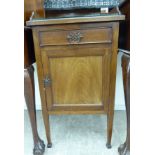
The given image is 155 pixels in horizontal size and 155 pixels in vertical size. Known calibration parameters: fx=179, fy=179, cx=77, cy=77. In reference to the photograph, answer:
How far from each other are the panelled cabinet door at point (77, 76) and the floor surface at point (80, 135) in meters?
0.30

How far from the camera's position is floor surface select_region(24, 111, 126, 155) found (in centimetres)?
109

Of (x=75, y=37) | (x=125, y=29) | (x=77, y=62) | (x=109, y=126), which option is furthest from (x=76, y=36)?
(x=109, y=126)

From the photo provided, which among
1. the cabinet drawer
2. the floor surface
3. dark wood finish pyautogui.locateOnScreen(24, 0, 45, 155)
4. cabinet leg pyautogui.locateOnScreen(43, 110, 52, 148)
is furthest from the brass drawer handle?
the floor surface

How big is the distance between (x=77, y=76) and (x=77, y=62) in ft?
0.24

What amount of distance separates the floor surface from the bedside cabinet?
22cm

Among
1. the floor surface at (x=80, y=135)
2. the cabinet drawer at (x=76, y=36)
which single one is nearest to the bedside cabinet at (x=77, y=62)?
the cabinet drawer at (x=76, y=36)

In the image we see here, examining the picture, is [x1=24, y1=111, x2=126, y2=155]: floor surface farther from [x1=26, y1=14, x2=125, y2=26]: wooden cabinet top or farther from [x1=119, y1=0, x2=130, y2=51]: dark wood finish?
[x1=26, y1=14, x2=125, y2=26]: wooden cabinet top

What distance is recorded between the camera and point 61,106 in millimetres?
963

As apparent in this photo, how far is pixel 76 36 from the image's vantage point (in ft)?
2.73

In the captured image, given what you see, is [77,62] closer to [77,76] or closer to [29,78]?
[77,76]

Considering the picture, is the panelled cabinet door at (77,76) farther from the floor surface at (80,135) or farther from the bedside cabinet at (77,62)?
the floor surface at (80,135)
